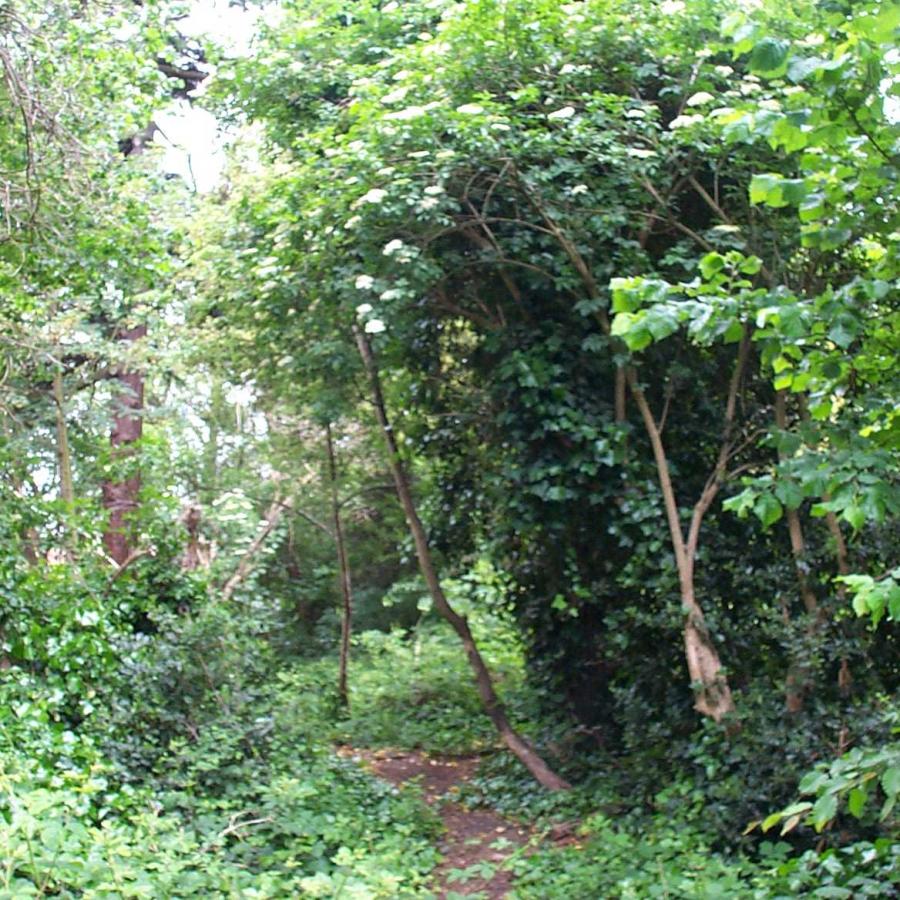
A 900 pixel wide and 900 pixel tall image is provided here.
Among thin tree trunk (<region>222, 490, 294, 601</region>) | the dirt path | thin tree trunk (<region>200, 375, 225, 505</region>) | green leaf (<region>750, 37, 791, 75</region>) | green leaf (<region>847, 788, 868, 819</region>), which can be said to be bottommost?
the dirt path

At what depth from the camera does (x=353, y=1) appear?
973 cm

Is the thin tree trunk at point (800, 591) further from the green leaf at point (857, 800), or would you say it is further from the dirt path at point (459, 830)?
the green leaf at point (857, 800)

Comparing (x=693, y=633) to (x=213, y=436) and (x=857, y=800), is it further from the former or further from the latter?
(x=213, y=436)

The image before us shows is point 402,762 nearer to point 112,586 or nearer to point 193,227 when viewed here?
point 112,586

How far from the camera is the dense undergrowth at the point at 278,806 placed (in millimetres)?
5492

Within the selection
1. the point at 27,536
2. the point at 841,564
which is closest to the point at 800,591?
the point at 841,564

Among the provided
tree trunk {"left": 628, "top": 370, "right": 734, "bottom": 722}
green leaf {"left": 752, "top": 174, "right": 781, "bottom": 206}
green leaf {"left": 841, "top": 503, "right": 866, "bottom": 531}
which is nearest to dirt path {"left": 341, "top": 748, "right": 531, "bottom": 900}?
tree trunk {"left": 628, "top": 370, "right": 734, "bottom": 722}

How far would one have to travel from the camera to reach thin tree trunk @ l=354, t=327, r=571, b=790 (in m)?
9.09

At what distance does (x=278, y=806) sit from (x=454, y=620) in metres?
2.93

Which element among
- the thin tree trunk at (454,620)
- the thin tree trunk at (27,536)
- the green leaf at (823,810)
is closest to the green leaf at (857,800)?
the green leaf at (823,810)

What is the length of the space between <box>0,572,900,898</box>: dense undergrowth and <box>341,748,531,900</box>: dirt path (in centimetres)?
15

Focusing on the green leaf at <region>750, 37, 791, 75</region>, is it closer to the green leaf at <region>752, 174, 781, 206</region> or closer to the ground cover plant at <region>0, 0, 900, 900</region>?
the green leaf at <region>752, 174, 781, 206</region>

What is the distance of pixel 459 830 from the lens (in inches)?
332

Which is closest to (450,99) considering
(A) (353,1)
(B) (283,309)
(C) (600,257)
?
(C) (600,257)
